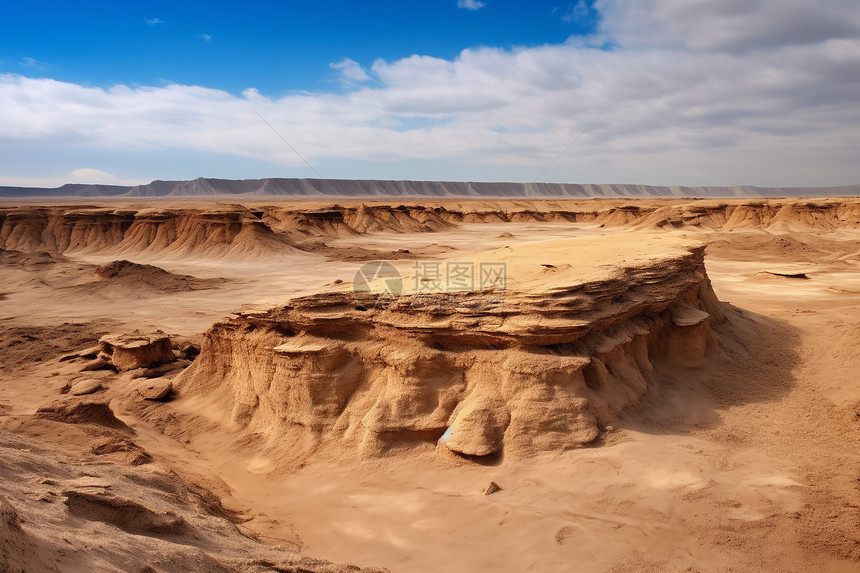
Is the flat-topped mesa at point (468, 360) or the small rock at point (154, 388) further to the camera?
the small rock at point (154, 388)

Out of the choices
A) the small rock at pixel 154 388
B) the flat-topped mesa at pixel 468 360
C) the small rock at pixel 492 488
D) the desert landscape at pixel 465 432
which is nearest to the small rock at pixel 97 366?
the desert landscape at pixel 465 432

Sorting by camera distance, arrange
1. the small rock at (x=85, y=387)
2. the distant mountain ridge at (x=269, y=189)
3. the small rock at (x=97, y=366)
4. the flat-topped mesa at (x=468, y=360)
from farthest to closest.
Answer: the distant mountain ridge at (x=269, y=189) → the small rock at (x=97, y=366) → the small rock at (x=85, y=387) → the flat-topped mesa at (x=468, y=360)

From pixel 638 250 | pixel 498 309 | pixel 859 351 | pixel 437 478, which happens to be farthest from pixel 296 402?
pixel 859 351

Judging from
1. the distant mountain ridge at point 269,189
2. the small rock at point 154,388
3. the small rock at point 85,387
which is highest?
the distant mountain ridge at point 269,189

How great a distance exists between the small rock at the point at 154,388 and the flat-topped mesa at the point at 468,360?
4.38 feet

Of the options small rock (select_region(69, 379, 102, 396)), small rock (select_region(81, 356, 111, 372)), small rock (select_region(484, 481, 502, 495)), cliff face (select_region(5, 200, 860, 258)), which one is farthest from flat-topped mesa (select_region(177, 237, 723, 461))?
cliff face (select_region(5, 200, 860, 258))

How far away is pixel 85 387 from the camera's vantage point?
1066 cm

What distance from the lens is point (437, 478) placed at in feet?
21.7

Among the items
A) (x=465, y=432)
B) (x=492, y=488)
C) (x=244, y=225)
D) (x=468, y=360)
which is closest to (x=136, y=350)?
(x=468, y=360)

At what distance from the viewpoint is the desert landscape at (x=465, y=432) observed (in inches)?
196

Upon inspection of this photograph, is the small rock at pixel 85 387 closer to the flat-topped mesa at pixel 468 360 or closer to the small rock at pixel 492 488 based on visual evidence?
the flat-topped mesa at pixel 468 360

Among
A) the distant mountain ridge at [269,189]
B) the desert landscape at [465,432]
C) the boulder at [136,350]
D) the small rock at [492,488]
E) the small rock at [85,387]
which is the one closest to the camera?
the desert landscape at [465,432]

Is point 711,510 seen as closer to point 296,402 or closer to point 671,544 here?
point 671,544

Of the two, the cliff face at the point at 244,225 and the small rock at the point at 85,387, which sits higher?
the cliff face at the point at 244,225
